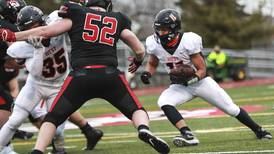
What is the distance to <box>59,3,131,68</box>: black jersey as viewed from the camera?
6.32 m

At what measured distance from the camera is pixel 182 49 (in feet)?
26.8

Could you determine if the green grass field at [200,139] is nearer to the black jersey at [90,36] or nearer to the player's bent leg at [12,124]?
the player's bent leg at [12,124]

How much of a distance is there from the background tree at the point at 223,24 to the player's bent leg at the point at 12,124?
115 feet

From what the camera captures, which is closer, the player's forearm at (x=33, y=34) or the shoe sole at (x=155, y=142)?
the shoe sole at (x=155, y=142)

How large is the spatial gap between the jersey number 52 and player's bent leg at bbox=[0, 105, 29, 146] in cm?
166

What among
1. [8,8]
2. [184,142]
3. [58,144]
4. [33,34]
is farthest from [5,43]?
[184,142]

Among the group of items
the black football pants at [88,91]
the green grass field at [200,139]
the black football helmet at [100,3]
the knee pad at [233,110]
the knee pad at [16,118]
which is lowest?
the green grass field at [200,139]

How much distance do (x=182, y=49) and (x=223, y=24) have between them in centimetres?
3473

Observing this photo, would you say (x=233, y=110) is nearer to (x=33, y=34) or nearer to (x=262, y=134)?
(x=262, y=134)

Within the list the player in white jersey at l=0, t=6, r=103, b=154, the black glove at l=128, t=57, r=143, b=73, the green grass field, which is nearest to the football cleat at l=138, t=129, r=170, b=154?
the black glove at l=128, t=57, r=143, b=73

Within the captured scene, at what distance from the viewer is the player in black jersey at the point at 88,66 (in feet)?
20.4

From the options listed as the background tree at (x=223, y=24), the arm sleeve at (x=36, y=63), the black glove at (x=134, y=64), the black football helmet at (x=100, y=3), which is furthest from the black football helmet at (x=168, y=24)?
the background tree at (x=223, y=24)

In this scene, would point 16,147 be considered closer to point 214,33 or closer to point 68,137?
point 68,137

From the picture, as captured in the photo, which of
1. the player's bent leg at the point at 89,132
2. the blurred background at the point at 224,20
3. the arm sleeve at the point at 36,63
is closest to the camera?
the arm sleeve at the point at 36,63
